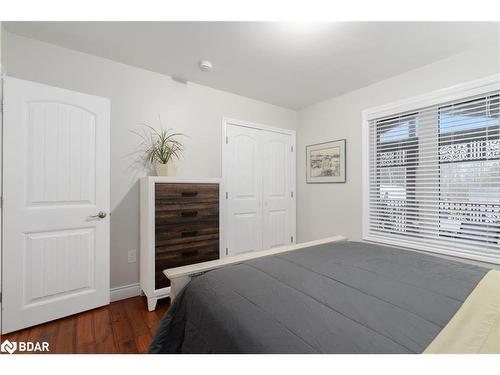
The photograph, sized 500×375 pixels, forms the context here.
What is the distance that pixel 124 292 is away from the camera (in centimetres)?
245

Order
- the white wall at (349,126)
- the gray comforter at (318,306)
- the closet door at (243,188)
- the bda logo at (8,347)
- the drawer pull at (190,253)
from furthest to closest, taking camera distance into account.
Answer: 1. the closet door at (243,188)
2. the drawer pull at (190,253)
3. the white wall at (349,126)
4. the bda logo at (8,347)
5. the gray comforter at (318,306)

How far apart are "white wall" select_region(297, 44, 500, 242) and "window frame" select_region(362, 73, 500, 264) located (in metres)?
0.06

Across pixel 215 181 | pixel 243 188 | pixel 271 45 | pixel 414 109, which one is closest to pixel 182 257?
pixel 215 181

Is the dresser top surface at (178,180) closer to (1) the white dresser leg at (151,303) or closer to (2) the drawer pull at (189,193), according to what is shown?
(2) the drawer pull at (189,193)

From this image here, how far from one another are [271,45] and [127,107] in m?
1.57

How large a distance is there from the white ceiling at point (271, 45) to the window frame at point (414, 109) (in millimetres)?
325

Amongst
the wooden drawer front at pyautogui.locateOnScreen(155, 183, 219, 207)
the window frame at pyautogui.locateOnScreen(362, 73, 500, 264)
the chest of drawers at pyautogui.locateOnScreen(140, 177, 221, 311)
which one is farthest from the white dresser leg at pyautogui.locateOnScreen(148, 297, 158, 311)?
the window frame at pyautogui.locateOnScreen(362, 73, 500, 264)

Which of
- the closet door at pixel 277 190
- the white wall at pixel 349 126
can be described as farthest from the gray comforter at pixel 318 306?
the closet door at pixel 277 190

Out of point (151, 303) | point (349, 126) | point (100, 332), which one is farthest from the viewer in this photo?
point (349, 126)

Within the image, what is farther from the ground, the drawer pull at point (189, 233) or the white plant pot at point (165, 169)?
the white plant pot at point (165, 169)

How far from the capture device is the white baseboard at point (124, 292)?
94.0 inches

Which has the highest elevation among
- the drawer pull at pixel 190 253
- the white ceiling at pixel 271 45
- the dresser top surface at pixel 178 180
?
Answer: the white ceiling at pixel 271 45

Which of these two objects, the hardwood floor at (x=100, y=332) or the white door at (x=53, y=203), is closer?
the hardwood floor at (x=100, y=332)

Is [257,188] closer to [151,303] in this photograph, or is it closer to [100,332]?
[151,303]
